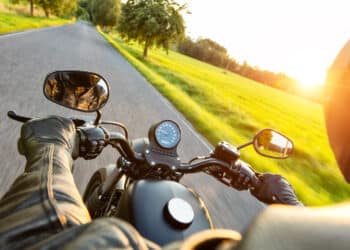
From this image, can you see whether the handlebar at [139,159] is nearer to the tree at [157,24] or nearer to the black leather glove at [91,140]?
the black leather glove at [91,140]

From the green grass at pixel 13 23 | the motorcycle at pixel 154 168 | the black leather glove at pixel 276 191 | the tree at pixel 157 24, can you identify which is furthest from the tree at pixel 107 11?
the black leather glove at pixel 276 191

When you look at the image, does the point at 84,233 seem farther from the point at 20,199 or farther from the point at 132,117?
the point at 132,117

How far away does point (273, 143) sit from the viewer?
2311 mm

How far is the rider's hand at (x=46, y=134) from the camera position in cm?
168

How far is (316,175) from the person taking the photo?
409 inches

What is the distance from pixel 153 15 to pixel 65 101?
35.5 m

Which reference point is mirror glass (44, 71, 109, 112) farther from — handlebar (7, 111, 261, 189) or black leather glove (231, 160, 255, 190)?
black leather glove (231, 160, 255, 190)

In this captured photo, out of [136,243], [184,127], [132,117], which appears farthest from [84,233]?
[184,127]

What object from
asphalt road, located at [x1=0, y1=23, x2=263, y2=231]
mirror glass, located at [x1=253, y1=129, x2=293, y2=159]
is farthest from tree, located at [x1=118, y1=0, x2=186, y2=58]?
mirror glass, located at [x1=253, y1=129, x2=293, y2=159]

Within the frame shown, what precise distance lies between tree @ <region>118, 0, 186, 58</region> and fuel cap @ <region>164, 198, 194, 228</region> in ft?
113

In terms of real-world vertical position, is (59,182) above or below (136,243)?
below

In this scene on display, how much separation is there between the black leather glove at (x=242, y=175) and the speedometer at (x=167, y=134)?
37 cm

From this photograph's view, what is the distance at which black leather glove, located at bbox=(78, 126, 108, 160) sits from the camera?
82.2 inches

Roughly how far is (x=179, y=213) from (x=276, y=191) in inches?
28.8
